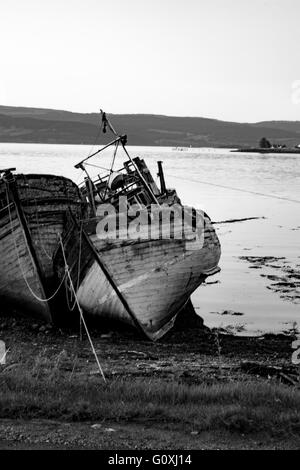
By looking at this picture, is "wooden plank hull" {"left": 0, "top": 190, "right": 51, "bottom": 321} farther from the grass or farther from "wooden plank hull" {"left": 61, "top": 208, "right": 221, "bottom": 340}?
the grass

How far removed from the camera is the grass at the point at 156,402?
7680mm

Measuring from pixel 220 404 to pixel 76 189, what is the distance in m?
9.50

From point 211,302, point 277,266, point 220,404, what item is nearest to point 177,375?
point 220,404

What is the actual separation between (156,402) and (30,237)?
23.4 feet

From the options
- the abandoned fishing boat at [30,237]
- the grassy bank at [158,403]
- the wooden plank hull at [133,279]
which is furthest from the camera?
the abandoned fishing boat at [30,237]

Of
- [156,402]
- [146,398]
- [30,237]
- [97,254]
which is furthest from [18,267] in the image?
[156,402]

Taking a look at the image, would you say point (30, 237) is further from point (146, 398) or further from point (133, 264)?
point (146, 398)

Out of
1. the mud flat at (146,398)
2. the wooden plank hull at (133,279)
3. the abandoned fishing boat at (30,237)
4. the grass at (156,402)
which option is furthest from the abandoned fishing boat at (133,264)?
the grass at (156,402)

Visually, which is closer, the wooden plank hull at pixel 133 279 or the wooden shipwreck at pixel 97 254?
the wooden plank hull at pixel 133 279

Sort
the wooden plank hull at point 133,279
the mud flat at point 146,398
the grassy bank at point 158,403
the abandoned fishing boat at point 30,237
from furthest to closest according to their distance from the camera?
the abandoned fishing boat at point 30,237, the wooden plank hull at point 133,279, the grassy bank at point 158,403, the mud flat at point 146,398

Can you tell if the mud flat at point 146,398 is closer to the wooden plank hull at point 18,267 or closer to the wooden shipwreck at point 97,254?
the wooden shipwreck at point 97,254

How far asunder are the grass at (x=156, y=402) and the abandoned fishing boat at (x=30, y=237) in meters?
5.23

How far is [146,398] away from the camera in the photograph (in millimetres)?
8594

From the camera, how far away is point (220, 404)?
332 inches
